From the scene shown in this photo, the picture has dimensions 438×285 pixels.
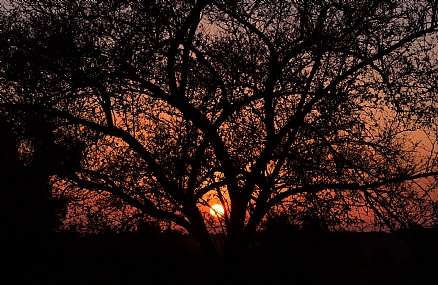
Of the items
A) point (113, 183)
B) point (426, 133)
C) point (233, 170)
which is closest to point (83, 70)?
point (113, 183)

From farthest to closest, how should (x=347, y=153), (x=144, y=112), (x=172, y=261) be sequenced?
(x=172, y=261) → (x=347, y=153) → (x=144, y=112)

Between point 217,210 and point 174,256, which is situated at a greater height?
point 174,256

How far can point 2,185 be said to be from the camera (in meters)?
8.41

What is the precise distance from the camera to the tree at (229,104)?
8648mm

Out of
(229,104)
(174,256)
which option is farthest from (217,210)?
(174,256)

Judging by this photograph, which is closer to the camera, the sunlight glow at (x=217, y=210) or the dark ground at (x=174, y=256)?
the dark ground at (x=174, y=256)

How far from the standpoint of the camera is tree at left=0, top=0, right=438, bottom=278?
8.65 metres

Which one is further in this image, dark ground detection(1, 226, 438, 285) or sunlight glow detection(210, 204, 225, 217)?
sunlight glow detection(210, 204, 225, 217)

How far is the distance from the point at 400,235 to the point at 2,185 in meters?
6.44

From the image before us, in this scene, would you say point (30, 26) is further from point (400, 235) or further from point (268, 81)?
point (400, 235)

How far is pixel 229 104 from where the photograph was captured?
896 cm

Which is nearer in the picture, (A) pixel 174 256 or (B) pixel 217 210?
(B) pixel 217 210

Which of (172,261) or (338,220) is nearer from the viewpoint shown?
(338,220)

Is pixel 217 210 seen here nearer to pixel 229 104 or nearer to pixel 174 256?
pixel 229 104
